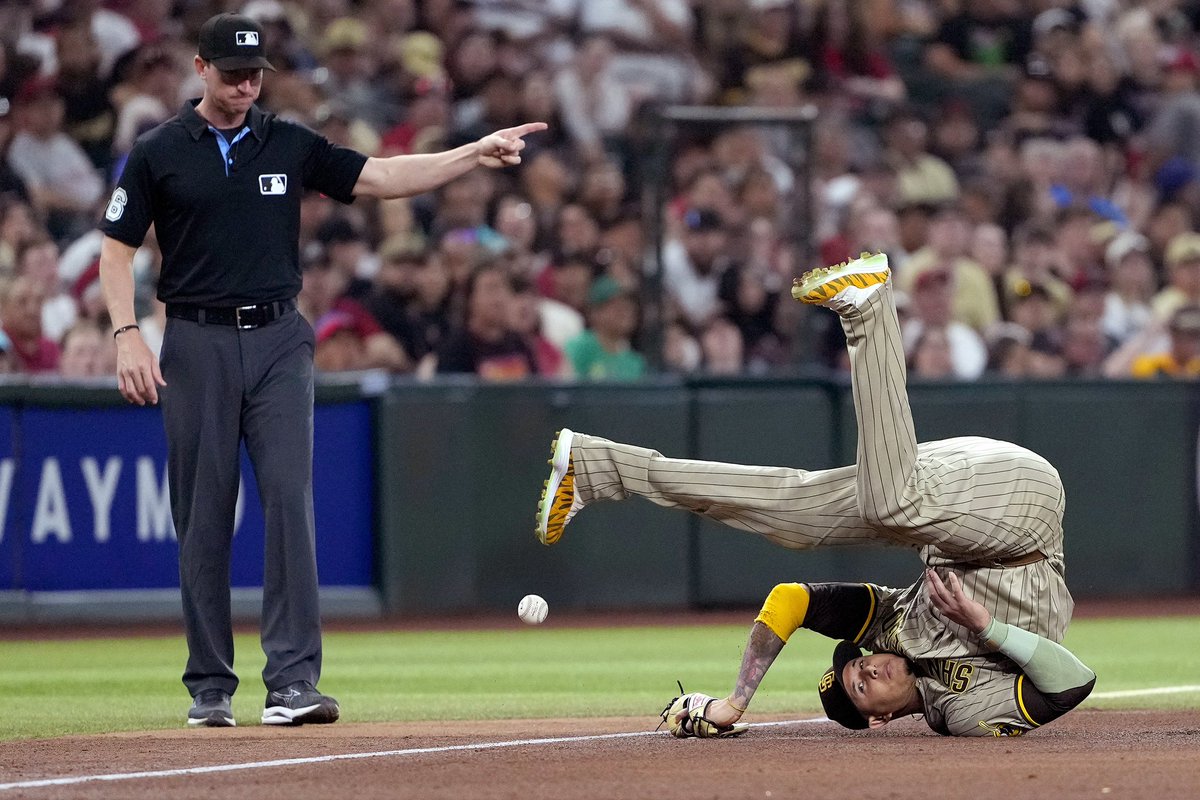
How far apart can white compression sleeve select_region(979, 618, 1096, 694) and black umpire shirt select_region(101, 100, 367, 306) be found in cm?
259

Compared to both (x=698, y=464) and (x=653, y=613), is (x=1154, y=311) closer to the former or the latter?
(x=653, y=613)

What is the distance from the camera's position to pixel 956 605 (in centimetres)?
557

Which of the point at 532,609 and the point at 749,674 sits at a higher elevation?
the point at 532,609

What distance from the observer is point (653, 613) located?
11852mm

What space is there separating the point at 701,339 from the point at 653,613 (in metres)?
1.84

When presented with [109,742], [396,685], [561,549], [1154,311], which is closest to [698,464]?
[109,742]

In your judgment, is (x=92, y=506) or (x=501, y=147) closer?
(x=501, y=147)

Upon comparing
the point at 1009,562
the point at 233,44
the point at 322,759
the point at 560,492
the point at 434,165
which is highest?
the point at 233,44

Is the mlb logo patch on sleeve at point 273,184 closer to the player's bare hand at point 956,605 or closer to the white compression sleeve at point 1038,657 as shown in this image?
the player's bare hand at point 956,605

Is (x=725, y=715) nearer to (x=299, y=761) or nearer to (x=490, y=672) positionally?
(x=299, y=761)

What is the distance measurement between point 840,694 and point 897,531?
23.2 inches

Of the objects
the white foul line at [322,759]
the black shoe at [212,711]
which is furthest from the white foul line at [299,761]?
the black shoe at [212,711]

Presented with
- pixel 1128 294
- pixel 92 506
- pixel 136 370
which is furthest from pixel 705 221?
pixel 136 370

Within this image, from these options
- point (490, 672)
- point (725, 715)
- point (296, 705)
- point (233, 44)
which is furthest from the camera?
point (490, 672)
